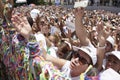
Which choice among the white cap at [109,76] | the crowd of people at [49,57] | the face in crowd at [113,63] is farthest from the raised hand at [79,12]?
the white cap at [109,76]

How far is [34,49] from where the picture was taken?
11.3 feet

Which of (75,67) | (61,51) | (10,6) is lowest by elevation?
(61,51)

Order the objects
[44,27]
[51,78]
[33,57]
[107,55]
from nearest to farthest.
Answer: [51,78], [33,57], [107,55], [44,27]

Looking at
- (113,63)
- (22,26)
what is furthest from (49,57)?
(113,63)

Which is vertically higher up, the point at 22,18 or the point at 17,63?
the point at 22,18

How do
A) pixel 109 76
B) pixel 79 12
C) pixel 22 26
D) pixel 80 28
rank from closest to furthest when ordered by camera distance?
1. pixel 109 76
2. pixel 22 26
3. pixel 79 12
4. pixel 80 28

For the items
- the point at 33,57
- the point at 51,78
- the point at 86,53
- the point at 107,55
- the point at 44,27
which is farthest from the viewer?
the point at 44,27

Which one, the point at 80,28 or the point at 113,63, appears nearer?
the point at 113,63

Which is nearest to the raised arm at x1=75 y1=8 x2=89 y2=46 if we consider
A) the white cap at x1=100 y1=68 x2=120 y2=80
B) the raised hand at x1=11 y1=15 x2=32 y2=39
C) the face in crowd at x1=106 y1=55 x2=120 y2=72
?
the face in crowd at x1=106 y1=55 x2=120 y2=72

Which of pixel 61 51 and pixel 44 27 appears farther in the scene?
pixel 44 27

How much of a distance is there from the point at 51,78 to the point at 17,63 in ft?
3.51

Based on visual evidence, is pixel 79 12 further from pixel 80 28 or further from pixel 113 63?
pixel 113 63

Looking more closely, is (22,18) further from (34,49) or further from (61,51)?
(61,51)

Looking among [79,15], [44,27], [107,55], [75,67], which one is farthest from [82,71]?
[44,27]
